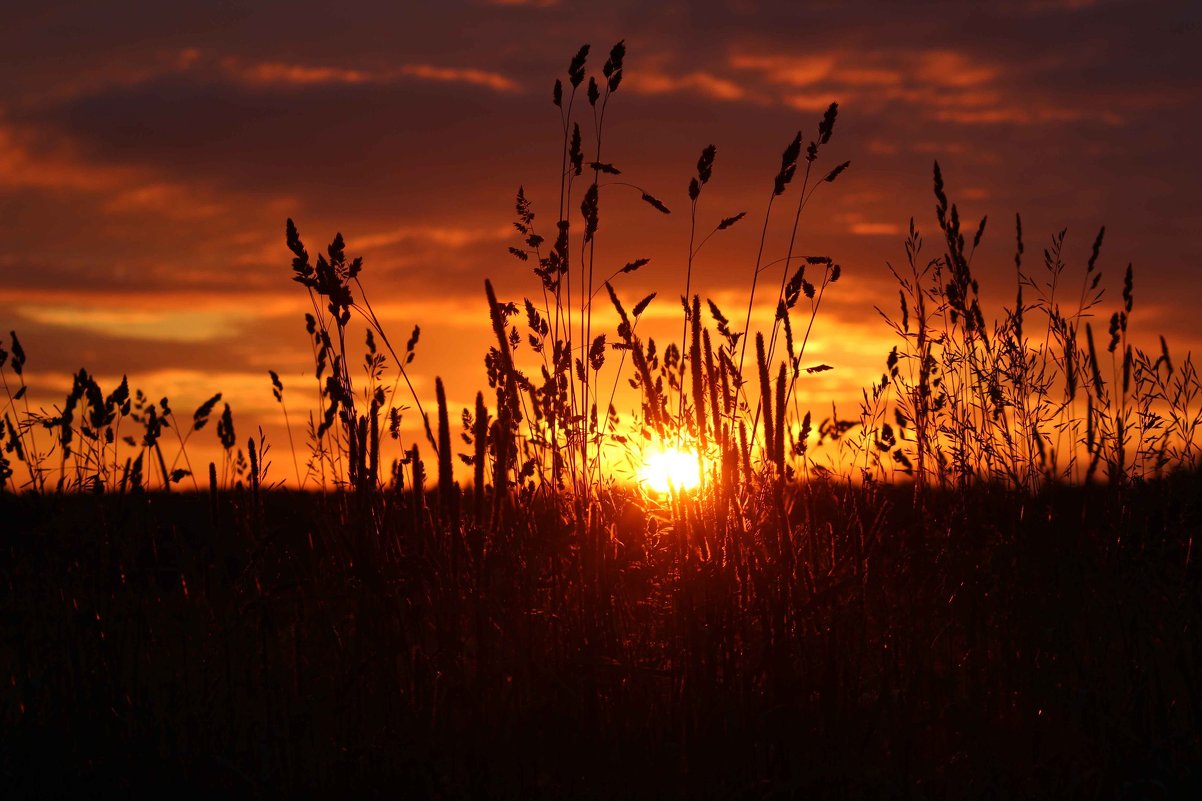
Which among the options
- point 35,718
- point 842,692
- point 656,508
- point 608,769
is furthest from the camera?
point 656,508

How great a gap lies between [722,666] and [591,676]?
13.7 inches

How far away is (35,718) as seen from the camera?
2.92m

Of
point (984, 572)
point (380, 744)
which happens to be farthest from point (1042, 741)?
point (380, 744)

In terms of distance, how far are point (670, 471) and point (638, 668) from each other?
615 millimetres

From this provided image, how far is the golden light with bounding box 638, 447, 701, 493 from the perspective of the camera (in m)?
3.00

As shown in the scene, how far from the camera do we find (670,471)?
3045 mm

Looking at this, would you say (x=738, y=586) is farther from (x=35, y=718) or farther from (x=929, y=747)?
(x=35, y=718)

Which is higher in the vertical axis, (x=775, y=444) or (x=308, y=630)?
(x=775, y=444)

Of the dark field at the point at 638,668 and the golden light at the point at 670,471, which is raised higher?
the golden light at the point at 670,471

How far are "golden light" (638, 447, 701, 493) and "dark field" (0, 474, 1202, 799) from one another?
0.29 feet

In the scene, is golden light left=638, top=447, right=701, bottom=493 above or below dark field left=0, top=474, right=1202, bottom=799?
above

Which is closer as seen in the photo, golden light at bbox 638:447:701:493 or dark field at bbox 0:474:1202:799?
dark field at bbox 0:474:1202:799

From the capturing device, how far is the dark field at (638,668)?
256 cm

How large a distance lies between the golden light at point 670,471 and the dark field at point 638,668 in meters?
0.09
